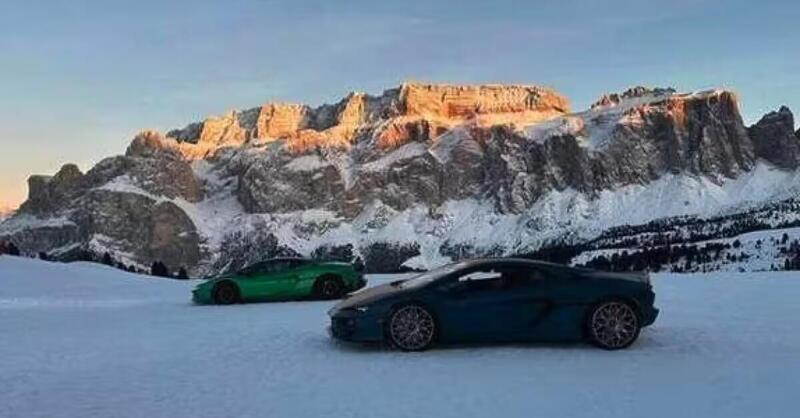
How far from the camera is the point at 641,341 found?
1332 centimetres

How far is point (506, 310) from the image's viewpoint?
12508 millimetres

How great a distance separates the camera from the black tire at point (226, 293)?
2203 cm

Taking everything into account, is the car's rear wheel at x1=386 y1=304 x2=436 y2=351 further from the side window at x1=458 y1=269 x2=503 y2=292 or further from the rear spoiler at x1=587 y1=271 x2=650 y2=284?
the rear spoiler at x1=587 y1=271 x2=650 y2=284

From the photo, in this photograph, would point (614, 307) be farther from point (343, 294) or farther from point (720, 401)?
point (343, 294)

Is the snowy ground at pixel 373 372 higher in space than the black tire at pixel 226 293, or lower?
lower

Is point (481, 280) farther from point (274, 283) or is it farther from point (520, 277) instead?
point (274, 283)

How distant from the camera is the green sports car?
21.9 meters

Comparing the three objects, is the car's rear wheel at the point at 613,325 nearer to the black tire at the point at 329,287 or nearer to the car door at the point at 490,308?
the car door at the point at 490,308

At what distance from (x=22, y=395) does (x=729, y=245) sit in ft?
564

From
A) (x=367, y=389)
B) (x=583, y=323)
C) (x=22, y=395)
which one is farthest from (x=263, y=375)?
(x=583, y=323)

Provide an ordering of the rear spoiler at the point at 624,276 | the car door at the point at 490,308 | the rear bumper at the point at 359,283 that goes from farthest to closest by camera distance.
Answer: the rear bumper at the point at 359,283 → the rear spoiler at the point at 624,276 → the car door at the point at 490,308

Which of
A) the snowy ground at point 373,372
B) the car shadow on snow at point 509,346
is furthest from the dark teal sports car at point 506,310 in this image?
the snowy ground at point 373,372

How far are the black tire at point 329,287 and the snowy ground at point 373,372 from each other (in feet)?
13.2

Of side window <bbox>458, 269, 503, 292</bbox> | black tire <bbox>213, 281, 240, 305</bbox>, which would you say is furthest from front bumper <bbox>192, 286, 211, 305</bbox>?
side window <bbox>458, 269, 503, 292</bbox>
